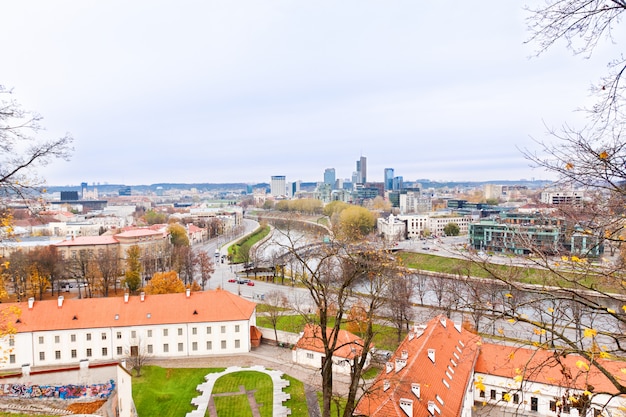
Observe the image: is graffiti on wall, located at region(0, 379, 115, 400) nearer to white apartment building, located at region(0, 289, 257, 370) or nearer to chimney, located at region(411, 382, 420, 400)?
white apartment building, located at region(0, 289, 257, 370)

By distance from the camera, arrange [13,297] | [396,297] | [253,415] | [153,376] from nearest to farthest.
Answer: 1. [253,415]
2. [153,376]
3. [396,297]
4. [13,297]

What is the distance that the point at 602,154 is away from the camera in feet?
15.0

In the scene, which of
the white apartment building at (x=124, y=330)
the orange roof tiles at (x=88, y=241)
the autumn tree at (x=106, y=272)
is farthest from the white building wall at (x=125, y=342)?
the orange roof tiles at (x=88, y=241)

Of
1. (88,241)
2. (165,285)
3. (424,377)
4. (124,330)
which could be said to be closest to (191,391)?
(124,330)

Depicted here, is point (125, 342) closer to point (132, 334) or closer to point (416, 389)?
point (132, 334)

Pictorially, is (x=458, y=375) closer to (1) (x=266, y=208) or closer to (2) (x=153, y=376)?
(2) (x=153, y=376)

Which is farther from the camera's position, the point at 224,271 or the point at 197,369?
the point at 224,271

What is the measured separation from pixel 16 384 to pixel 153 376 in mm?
6701

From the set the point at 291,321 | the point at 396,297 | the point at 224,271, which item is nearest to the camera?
the point at 396,297

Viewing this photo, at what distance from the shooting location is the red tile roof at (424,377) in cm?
1295

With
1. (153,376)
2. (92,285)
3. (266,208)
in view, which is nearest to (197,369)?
(153,376)

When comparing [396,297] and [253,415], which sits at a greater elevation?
[396,297]

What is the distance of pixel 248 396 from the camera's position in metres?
19.7

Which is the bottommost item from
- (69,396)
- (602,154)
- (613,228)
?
(69,396)
